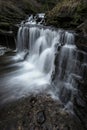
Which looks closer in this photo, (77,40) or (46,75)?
(77,40)

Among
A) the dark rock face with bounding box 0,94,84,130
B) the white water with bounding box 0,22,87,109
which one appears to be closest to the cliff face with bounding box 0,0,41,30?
the white water with bounding box 0,22,87,109

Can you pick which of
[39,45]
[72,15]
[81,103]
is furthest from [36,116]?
[72,15]

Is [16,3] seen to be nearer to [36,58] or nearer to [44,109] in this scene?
[36,58]

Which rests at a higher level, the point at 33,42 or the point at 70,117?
the point at 33,42

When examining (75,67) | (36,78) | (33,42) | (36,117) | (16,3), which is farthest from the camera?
(16,3)

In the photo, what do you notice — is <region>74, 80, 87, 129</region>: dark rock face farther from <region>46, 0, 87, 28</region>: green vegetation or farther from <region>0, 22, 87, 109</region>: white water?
<region>46, 0, 87, 28</region>: green vegetation

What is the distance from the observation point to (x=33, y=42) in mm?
11539

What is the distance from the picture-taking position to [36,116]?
5.38 meters

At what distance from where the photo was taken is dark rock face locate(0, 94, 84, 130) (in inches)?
196

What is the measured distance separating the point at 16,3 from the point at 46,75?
1664 centimetres

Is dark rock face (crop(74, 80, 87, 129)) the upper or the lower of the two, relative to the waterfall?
lower

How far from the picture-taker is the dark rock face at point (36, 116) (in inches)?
196

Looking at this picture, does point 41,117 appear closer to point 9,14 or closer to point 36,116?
point 36,116

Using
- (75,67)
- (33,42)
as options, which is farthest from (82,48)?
(33,42)
